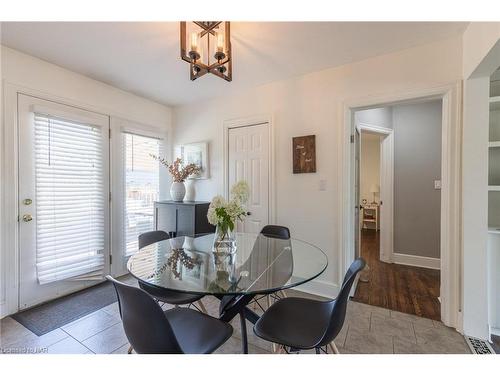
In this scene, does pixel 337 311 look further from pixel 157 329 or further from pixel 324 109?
pixel 324 109

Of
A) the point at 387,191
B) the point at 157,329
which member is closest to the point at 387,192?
the point at 387,191

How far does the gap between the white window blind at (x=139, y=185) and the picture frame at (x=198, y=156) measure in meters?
0.41

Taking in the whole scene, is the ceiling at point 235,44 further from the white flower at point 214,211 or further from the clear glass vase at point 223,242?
the clear glass vase at point 223,242

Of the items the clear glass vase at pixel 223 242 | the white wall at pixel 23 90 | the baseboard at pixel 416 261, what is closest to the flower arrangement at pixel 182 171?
the white wall at pixel 23 90

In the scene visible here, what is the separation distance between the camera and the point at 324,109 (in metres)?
2.59

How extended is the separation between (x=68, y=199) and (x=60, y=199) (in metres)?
0.08

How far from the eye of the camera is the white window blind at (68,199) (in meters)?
2.37

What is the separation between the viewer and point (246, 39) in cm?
200

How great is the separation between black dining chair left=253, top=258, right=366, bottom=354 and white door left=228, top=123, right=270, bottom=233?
1.51m
